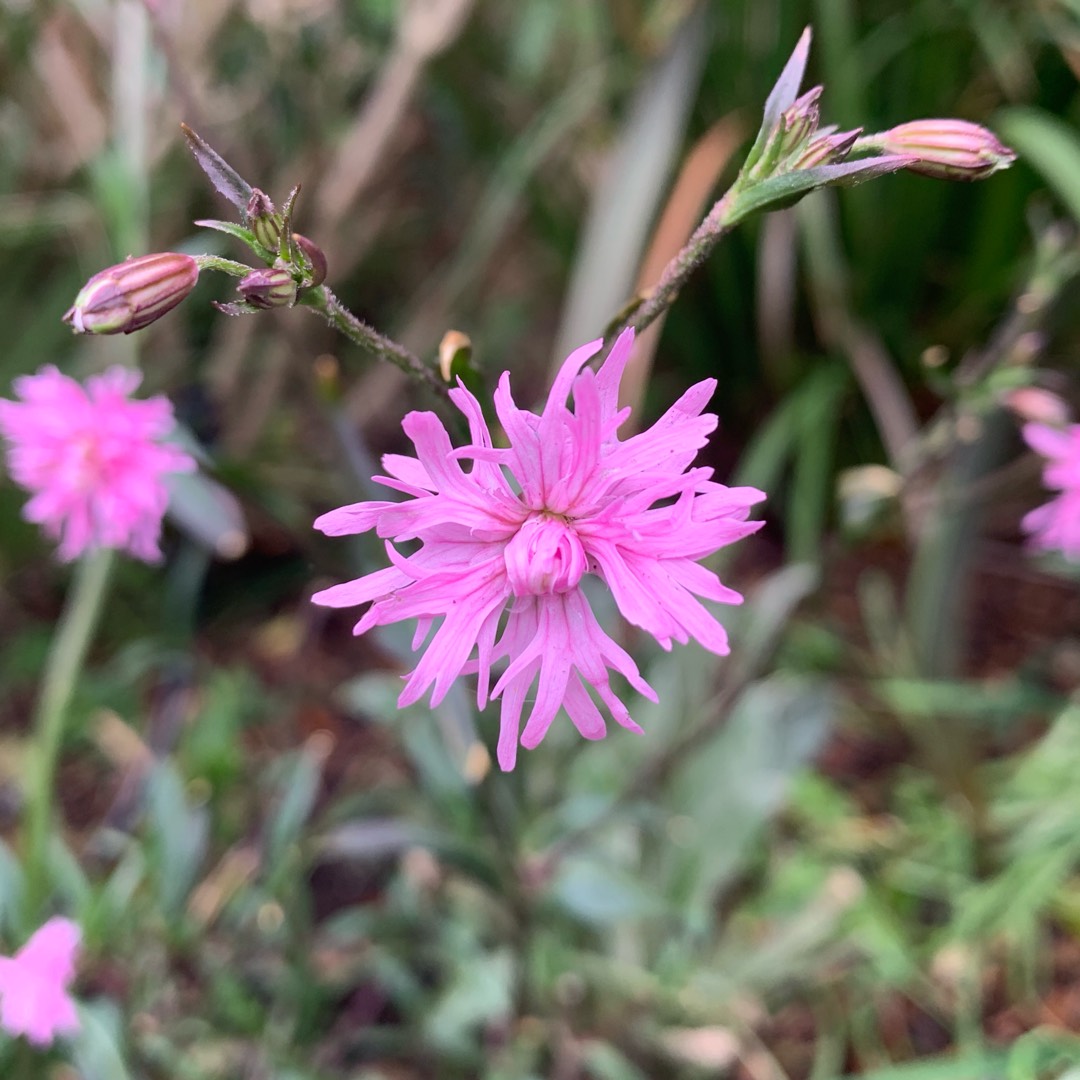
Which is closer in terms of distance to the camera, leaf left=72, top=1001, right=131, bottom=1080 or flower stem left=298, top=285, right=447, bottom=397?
flower stem left=298, top=285, right=447, bottom=397

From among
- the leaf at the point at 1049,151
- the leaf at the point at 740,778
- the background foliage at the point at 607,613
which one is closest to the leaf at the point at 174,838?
the background foliage at the point at 607,613

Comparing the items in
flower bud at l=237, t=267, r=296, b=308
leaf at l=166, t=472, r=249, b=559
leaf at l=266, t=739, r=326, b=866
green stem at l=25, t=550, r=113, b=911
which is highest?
flower bud at l=237, t=267, r=296, b=308

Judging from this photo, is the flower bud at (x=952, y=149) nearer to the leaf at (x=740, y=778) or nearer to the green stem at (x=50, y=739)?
the leaf at (x=740, y=778)

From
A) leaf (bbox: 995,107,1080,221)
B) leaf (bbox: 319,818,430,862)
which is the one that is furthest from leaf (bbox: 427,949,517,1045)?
leaf (bbox: 995,107,1080,221)

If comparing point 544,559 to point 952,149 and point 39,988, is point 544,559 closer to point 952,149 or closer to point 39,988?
point 952,149

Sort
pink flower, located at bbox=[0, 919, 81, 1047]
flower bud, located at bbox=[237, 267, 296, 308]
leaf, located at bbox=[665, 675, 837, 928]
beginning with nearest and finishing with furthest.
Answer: flower bud, located at bbox=[237, 267, 296, 308]
pink flower, located at bbox=[0, 919, 81, 1047]
leaf, located at bbox=[665, 675, 837, 928]

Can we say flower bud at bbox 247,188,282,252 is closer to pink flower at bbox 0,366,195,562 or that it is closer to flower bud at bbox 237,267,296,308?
flower bud at bbox 237,267,296,308

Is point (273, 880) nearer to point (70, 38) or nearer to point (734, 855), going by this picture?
point (734, 855)
